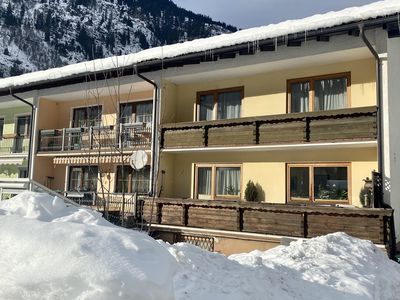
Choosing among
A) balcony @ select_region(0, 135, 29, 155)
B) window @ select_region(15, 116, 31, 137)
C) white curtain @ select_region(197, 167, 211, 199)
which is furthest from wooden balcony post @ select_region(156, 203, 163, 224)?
window @ select_region(15, 116, 31, 137)

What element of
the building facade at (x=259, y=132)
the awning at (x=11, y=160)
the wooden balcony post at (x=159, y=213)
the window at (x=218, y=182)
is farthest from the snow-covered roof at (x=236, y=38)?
the wooden balcony post at (x=159, y=213)

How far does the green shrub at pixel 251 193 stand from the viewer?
15227mm

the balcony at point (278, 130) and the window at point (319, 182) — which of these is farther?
the window at point (319, 182)

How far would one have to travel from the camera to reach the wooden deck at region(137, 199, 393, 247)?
11.5 meters

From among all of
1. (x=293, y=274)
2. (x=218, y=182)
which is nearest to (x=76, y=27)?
(x=218, y=182)

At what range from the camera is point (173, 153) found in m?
17.5

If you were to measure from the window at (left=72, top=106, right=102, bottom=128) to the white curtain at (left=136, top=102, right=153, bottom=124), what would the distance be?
180cm

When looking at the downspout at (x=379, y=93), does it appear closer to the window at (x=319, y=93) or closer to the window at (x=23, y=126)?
the window at (x=319, y=93)

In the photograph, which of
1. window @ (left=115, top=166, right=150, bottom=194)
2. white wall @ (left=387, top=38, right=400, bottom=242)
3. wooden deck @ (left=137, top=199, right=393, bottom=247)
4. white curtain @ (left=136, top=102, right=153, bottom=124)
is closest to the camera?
wooden deck @ (left=137, top=199, right=393, bottom=247)

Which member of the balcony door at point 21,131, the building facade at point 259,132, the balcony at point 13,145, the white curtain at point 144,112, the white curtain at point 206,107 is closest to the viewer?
the building facade at point 259,132

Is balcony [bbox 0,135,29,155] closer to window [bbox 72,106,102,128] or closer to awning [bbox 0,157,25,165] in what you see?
awning [bbox 0,157,25,165]

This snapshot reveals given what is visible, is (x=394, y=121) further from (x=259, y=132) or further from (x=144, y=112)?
(x=144, y=112)

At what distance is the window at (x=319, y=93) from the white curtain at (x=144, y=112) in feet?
21.7

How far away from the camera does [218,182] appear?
54.5 feet
